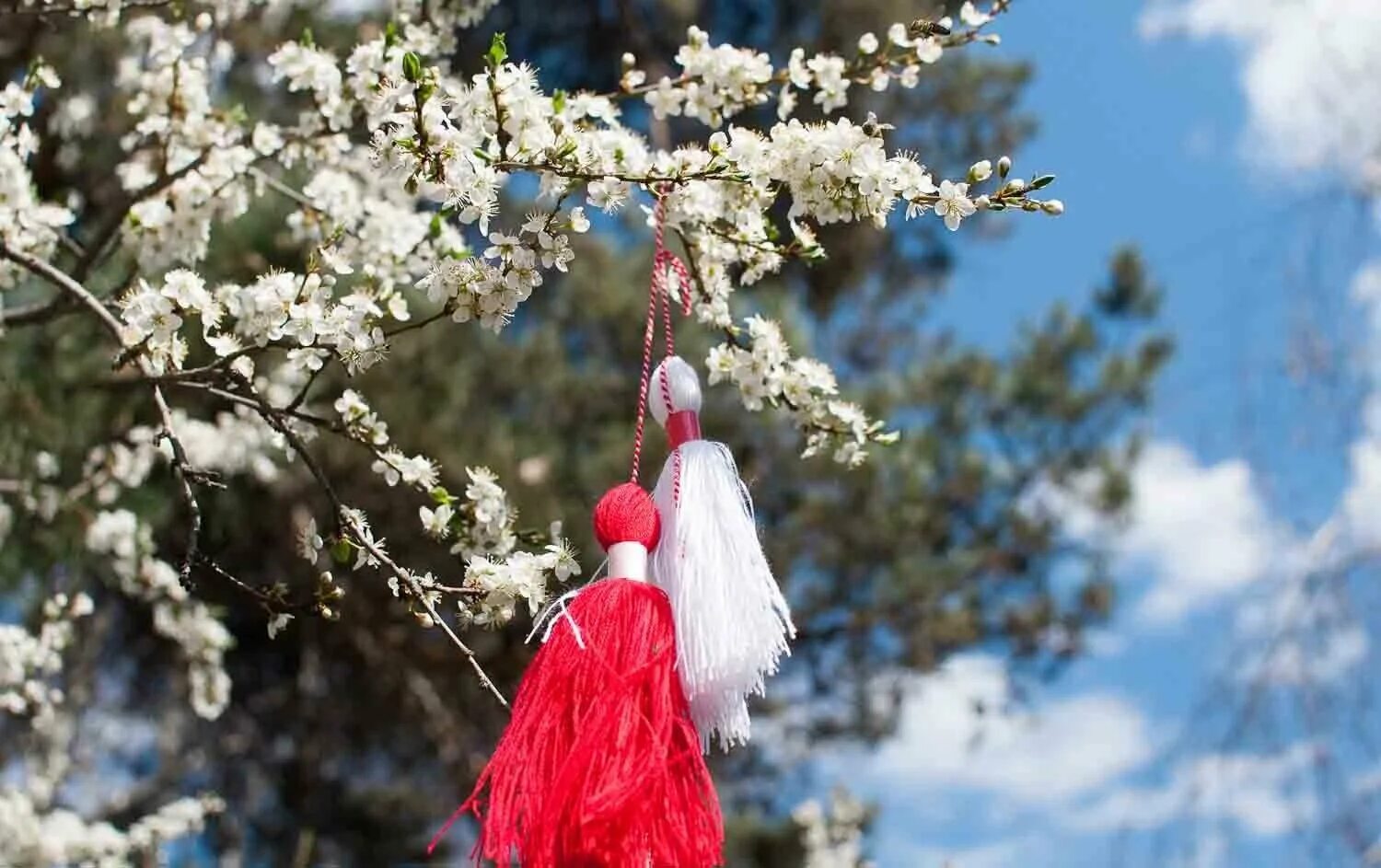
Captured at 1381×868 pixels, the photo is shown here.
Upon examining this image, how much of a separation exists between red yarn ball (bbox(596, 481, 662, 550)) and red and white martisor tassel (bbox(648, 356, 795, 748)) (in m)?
0.02

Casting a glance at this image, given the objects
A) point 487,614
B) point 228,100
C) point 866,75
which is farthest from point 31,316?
point 228,100

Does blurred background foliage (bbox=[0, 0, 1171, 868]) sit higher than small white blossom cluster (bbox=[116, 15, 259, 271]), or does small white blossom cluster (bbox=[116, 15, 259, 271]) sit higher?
blurred background foliage (bbox=[0, 0, 1171, 868])

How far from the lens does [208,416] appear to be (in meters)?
4.02

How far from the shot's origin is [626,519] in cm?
126

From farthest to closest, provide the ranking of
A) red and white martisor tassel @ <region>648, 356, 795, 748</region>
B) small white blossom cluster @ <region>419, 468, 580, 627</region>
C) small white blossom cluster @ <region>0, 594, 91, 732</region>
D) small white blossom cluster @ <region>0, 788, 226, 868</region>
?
small white blossom cluster @ <region>0, 788, 226, 868</region> → small white blossom cluster @ <region>0, 594, 91, 732</region> → small white blossom cluster @ <region>419, 468, 580, 627</region> → red and white martisor tassel @ <region>648, 356, 795, 748</region>

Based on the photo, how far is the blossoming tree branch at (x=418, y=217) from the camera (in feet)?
4.12

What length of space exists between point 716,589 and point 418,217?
1.12 m

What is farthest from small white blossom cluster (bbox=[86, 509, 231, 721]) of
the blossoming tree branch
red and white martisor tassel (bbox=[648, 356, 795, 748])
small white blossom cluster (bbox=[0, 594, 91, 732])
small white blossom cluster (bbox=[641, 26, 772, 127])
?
red and white martisor tassel (bbox=[648, 356, 795, 748])

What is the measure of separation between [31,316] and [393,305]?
889 mm

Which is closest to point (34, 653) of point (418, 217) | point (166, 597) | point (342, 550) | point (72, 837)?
point (166, 597)

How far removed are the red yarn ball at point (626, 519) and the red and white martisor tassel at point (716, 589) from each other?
0.9 inches

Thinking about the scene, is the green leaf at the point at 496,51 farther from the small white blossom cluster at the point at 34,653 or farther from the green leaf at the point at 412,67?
the small white blossom cluster at the point at 34,653

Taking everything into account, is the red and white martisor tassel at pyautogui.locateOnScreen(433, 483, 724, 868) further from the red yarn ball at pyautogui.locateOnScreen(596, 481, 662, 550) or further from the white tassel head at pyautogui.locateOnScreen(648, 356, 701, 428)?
the white tassel head at pyautogui.locateOnScreen(648, 356, 701, 428)

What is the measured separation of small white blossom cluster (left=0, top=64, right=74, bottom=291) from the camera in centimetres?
180
